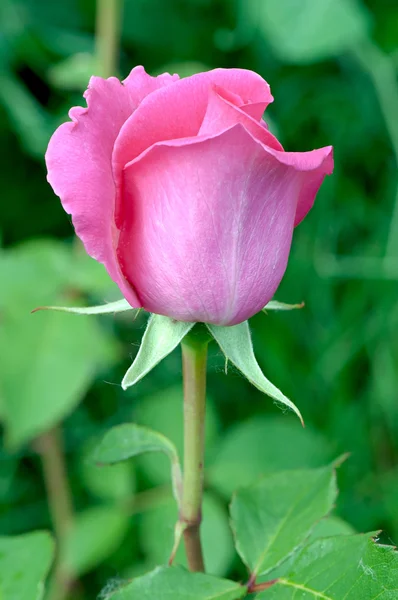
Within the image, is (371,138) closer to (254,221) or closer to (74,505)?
(74,505)

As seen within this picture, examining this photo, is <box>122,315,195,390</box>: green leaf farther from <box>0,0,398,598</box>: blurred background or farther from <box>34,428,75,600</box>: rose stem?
<box>34,428,75,600</box>: rose stem

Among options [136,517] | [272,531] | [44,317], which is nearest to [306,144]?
[44,317]

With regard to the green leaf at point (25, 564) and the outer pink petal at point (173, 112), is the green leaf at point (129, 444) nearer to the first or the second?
the green leaf at point (25, 564)

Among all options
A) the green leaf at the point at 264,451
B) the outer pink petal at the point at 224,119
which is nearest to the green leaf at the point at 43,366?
the green leaf at the point at 264,451

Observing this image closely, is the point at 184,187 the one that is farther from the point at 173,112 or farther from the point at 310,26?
the point at 310,26

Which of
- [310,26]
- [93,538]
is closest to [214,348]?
[93,538]

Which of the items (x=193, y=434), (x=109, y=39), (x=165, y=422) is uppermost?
(x=109, y=39)
